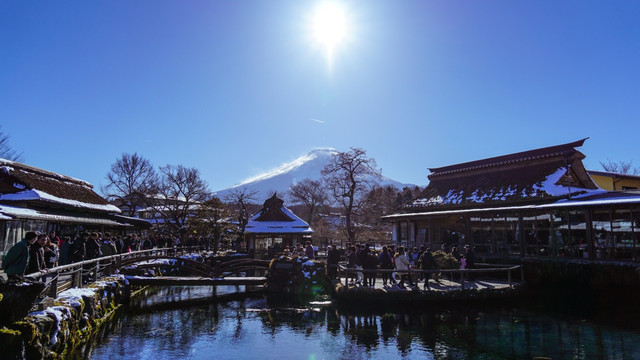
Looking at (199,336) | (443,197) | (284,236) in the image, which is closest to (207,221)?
(284,236)

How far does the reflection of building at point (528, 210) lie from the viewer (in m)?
18.2

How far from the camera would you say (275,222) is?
31.7m

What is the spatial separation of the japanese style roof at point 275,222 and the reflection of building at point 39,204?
10.1m

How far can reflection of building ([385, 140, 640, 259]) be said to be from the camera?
18156 millimetres

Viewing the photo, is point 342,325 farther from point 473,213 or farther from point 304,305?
point 473,213

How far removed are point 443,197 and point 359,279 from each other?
1362cm

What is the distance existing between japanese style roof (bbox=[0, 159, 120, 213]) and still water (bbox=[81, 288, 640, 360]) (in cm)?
734

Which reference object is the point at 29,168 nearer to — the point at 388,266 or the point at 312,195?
the point at 388,266

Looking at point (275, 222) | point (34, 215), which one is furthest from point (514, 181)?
point (34, 215)

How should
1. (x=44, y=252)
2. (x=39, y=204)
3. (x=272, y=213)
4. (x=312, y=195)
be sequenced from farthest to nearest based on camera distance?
(x=312, y=195)
(x=272, y=213)
(x=39, y=204)
(x=44, y=252)

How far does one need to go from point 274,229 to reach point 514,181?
659 inches

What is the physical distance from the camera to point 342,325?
12.6 m

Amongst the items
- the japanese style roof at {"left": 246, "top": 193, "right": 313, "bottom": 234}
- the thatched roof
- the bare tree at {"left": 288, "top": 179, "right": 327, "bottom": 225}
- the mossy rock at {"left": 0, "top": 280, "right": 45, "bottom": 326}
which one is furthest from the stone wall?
the bare tree at {"left": 288, "top": 179, "right": 327, "bottom": 225}

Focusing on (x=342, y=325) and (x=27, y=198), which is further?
(x=27, y=198)
